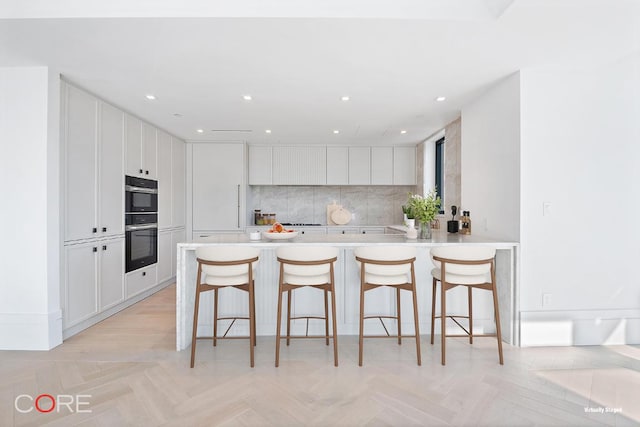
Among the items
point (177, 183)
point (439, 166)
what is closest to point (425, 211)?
point (439, 166)

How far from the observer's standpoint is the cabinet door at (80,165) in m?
2.92

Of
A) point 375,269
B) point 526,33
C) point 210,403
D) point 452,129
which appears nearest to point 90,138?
point 210,403

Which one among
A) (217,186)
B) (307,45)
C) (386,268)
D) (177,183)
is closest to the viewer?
(307,45)

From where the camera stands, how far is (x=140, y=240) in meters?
4.04

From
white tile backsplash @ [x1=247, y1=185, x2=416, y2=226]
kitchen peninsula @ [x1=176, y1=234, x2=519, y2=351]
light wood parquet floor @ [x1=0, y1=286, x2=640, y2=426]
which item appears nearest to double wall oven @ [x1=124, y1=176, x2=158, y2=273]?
light wood parquet floor @ [x1=0, y1=286, x2=640, y2=426]

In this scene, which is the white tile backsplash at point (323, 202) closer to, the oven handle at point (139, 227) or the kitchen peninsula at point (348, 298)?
the oven handle at point (139, 227)

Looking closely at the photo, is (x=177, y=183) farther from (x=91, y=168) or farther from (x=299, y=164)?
(x=299, y=164)

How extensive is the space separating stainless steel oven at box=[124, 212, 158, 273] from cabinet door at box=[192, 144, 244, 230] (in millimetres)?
952

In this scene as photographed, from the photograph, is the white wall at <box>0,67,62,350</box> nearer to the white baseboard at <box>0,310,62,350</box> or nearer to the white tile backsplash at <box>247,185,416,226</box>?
the white baseboard at <box>0,310,62,350</box>

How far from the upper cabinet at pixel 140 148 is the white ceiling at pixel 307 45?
446 millimetres

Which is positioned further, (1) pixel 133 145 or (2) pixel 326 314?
(1) pixel 133 145

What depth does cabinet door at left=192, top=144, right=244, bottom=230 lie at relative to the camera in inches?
209

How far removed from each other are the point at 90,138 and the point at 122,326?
1.89 metres

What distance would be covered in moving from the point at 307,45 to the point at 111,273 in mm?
3090
